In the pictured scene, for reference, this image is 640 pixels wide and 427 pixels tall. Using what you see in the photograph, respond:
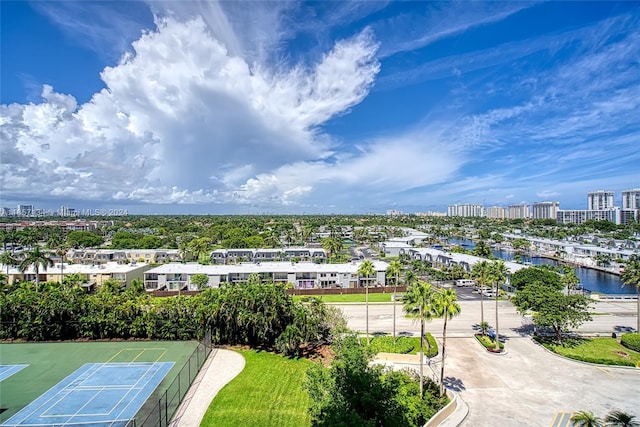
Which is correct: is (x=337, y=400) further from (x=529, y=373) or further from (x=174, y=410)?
(x=529, y=373)

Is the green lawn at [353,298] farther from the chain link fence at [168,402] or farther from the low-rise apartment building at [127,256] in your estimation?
the low-rise apartment building at [127,256]

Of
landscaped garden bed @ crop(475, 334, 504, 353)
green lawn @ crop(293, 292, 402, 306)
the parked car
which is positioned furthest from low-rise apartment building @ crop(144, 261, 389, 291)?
landscaped garden bed @ crop(475, 334, 504, 353)

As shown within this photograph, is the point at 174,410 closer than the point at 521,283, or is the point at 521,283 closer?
the point at 174,410

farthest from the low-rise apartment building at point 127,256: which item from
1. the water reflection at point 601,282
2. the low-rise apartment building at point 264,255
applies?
the water reflection at point 601,282

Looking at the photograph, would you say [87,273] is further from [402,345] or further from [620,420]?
[620,420]

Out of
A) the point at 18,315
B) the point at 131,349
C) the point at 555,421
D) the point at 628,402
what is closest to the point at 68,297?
the point at 18,315

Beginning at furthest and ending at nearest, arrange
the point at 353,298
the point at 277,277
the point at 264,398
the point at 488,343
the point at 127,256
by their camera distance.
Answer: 1. the point at 127,256
2. the point at 277,277
3. the point at 353,298
4. the point at 488,343
5. the point at 264,398

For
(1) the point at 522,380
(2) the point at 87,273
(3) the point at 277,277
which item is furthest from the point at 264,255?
(1) the point at 522,380

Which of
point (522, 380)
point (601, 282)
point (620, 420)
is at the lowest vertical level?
point (601, 282)
